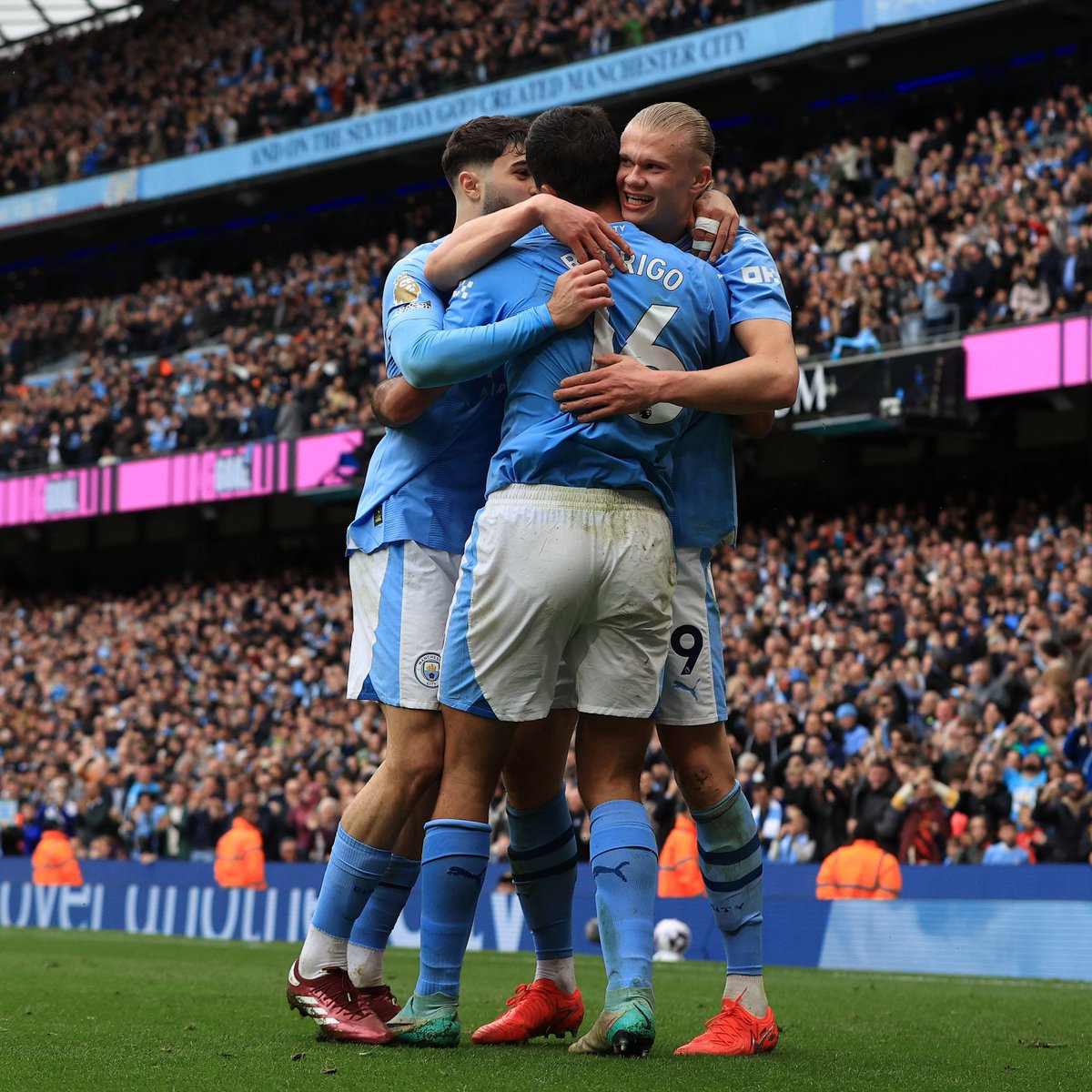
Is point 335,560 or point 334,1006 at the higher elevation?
point 335,560

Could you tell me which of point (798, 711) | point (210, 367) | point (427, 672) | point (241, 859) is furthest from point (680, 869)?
point (210, 367)

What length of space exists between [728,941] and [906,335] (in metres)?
15.9

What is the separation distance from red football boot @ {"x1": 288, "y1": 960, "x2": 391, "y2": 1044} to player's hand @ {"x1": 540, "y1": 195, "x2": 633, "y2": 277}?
2069 millimetres

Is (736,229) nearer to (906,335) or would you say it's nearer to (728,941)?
(728,941)

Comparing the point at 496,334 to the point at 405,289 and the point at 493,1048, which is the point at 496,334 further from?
the point at 493,1048

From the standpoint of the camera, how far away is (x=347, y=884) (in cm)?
481

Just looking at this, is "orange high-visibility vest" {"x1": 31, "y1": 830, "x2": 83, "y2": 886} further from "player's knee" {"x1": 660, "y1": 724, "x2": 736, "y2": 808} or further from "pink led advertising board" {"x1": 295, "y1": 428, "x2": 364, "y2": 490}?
"player's knee" {"x1": 660, "y1": 724, "x2": 736, "y2": 808}

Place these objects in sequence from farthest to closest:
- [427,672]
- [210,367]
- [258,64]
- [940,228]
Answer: [258,64] → [210,367] → [940,228] → [427,672]

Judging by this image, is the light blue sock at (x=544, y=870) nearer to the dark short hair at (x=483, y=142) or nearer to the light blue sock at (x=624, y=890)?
the light blue sock at (x=624, y=890)

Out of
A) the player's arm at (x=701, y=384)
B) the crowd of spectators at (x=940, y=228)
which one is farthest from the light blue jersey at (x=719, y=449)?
the crowd of spectators at (x=940, y=228)

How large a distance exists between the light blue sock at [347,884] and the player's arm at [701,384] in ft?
4.52

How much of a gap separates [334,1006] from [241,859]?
1258cm

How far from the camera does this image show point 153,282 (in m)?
36.9

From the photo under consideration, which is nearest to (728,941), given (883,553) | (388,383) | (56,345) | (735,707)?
(388,383)
